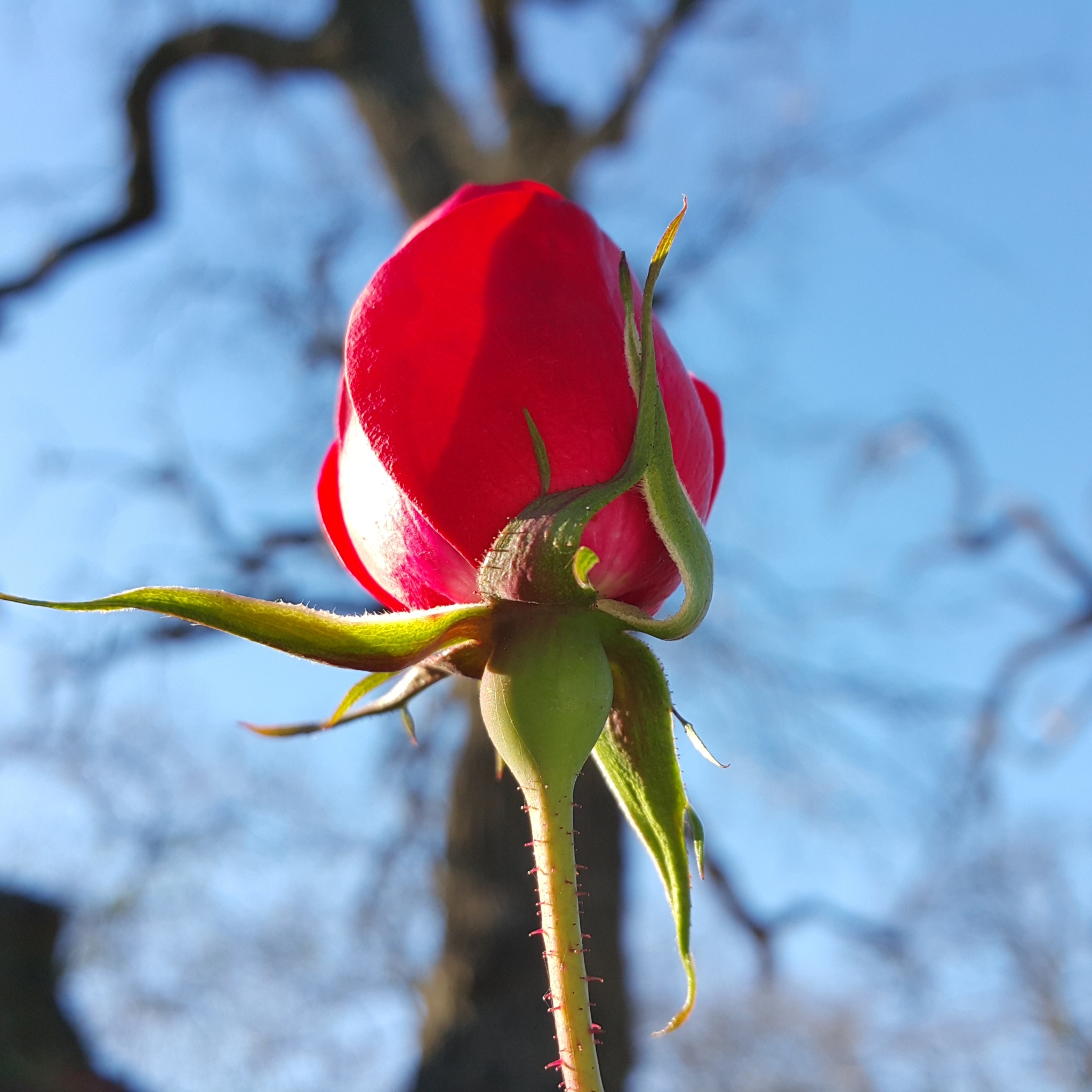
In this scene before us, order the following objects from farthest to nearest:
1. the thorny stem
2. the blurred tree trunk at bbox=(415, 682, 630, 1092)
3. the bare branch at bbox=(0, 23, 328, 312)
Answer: the bare branch at bbox=(0, 23, 328, 312)
the blurred tree trunk at bbox=(415, 682, 630, 1092)
the thorny stem

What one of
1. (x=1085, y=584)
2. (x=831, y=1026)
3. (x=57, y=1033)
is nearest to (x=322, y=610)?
(x=57, y=1033)

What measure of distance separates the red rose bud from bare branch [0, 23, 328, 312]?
2.27 m

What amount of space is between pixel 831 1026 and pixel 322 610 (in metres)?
3.87

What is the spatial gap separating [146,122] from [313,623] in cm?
236

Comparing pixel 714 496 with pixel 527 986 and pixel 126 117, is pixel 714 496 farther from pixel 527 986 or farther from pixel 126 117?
pixel 126 117

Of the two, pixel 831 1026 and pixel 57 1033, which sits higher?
pixel 57 1033

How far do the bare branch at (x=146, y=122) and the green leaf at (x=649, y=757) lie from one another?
231cm

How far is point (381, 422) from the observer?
193mm

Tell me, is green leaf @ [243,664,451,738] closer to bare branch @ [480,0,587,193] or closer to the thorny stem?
the thorny stem

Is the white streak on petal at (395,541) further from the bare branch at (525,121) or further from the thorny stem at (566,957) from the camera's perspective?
the bare branch at (525,121)

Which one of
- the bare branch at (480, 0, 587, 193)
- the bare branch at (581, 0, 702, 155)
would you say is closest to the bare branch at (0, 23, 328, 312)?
the bare branch at (480, 0, 587, 193)

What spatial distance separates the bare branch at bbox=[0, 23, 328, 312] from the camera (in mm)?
2189

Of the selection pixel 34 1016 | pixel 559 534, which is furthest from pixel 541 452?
pixel 34 1016

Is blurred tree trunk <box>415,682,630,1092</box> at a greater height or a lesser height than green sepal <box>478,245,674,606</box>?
lesser
